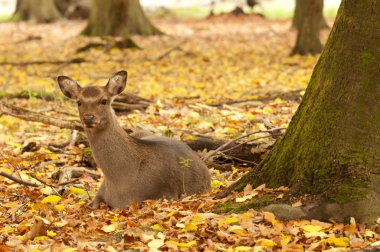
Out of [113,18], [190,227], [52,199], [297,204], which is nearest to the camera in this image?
[190,227]

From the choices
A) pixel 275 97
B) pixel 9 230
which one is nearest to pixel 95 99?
pixel 9 230

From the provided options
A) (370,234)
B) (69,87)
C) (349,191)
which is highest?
(69,87)

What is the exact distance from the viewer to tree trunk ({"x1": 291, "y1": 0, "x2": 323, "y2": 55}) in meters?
19.4

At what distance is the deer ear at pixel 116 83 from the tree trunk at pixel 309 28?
12902mm

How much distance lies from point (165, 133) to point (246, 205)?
3.50m

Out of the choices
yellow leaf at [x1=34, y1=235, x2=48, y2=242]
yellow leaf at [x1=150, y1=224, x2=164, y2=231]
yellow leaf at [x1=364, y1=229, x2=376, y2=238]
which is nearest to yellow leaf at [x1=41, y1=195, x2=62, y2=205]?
yellow leaf at [x1=34, y1=235, x2=48, y2=242]

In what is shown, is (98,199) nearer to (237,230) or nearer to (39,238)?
(39,238)

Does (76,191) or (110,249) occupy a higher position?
(110,249)

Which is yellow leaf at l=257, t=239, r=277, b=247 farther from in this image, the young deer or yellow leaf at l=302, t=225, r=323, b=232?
the young deer

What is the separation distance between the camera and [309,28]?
19906 millimetres

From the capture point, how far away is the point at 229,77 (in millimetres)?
17953

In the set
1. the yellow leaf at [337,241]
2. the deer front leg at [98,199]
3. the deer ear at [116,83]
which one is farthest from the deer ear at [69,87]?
the yellow leaf at [337,241]

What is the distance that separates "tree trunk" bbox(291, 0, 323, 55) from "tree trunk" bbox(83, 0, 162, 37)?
6.83 m

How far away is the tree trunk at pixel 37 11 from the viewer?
112ft
